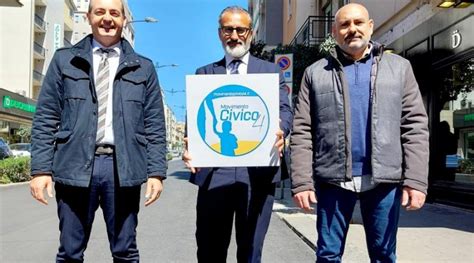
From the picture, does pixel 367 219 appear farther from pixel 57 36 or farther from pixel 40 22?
pixel 57 36

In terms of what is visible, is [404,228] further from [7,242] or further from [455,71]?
[7,242]

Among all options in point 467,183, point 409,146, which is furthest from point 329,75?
point 467,183

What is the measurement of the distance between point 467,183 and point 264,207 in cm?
819

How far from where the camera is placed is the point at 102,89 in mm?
3229

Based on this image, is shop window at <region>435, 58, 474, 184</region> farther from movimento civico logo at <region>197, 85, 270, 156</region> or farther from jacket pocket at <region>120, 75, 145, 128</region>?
jacket pocket at <region>120, 75, 145, 128</region>

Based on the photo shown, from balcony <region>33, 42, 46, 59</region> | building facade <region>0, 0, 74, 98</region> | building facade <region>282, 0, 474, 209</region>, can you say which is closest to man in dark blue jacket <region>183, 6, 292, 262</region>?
building facade <region>282, 0, 474, 209</region>

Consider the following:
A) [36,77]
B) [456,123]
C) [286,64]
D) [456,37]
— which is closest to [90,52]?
[286,64]

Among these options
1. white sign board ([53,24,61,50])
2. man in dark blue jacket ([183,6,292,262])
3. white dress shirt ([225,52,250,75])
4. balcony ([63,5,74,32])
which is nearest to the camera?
man in dark blue jacket ([183,6,292,262])

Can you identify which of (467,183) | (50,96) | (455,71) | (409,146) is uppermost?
(455,71)

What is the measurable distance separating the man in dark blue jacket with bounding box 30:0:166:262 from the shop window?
856 cm

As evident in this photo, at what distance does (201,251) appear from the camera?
11.3ft

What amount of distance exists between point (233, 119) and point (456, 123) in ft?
29.8

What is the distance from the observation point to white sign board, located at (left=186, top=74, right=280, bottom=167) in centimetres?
325

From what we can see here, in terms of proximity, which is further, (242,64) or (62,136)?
(242,64)
